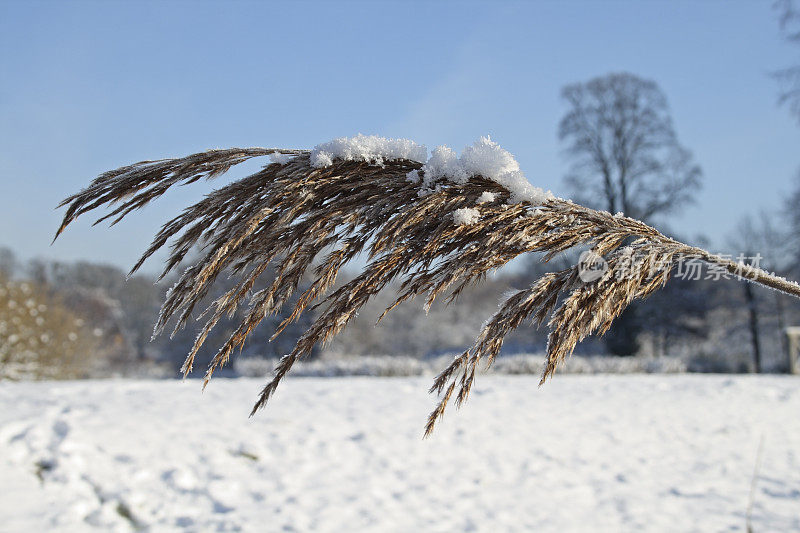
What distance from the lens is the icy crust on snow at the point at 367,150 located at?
146 centimetres

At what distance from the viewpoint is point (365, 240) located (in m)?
1.51

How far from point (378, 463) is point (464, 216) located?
536cm

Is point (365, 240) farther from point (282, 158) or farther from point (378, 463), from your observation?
point (378, 463)

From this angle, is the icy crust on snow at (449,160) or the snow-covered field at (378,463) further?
the snow-covered field at (378,463)

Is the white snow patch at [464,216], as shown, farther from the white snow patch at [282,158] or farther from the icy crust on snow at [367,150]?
the white snow patch at [282,158]

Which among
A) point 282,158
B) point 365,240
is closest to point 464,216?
point 365,240

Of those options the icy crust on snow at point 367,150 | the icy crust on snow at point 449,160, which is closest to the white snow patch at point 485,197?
the icy crust on snow at point 449,160

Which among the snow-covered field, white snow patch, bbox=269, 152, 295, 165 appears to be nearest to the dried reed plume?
white snow patch, bbox=269, 152, 295, 165

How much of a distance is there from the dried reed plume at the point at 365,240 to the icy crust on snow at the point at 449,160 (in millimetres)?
21

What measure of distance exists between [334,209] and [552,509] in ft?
16.2

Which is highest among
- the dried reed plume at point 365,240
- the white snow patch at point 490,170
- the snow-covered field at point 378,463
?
the white snow patch at point 490,170

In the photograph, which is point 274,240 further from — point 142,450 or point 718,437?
point 718,437

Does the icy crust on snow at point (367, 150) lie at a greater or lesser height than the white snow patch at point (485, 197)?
greater

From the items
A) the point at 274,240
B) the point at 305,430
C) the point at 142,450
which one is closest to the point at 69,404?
the point at 142,450
